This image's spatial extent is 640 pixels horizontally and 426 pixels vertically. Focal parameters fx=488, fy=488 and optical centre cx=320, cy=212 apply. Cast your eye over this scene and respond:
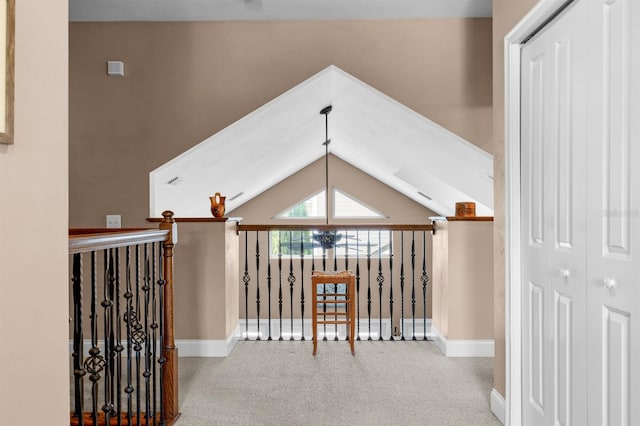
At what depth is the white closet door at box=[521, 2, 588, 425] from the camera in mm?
1826

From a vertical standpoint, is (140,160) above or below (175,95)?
below

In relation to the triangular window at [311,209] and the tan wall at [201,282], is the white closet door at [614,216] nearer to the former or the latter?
the tan wall at [201,282]

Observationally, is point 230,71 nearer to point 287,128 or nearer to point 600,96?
point 287,128

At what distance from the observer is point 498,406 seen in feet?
8.66

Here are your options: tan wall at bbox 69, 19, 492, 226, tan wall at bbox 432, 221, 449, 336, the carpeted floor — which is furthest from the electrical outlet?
tan wall at bbox 432, 221, 449, 336

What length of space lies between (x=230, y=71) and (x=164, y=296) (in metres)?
2.06

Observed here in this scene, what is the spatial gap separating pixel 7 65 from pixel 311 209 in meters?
8.55

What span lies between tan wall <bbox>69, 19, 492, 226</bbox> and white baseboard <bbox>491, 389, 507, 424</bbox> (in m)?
1.97

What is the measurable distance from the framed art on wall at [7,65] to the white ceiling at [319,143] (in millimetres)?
2836

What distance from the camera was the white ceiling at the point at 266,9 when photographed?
11.9 ft

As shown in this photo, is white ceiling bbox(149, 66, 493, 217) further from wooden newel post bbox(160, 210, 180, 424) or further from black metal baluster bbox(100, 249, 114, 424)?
black metal baluster bbox(100, 249, 114, 424)

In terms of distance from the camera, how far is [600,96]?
167 centimetres

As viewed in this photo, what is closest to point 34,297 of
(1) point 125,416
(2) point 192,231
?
(1) point 125,416

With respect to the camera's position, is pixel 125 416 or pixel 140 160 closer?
pixel 125 416
